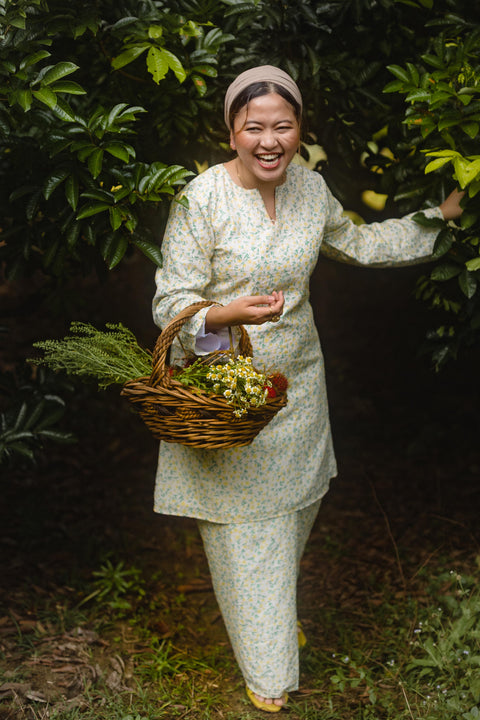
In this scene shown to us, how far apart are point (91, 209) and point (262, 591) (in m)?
1.33

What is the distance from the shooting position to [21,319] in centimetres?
543

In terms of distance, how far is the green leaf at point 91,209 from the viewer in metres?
2.18

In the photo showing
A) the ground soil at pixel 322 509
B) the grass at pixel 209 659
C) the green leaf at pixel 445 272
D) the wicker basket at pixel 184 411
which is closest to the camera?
the wicker basket at pixel 184 411

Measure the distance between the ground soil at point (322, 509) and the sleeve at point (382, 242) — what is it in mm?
554

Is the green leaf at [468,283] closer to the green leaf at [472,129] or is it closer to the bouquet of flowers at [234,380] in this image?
the green leaf at [472,129]

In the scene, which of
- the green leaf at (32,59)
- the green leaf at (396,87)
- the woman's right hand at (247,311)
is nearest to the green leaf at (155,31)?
the green leaf at (32,59)

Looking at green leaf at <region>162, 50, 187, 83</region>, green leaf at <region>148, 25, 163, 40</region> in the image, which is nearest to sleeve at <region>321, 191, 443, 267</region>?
green leaf at <region>162, 50, 187, 83</region>

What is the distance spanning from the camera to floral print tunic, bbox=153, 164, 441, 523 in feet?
7.30

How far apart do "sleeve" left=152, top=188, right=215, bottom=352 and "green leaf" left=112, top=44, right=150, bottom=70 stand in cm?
42

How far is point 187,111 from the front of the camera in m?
2.46

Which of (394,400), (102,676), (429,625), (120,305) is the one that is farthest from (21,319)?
(429,625)

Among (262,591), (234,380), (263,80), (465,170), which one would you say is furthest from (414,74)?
(262,591)

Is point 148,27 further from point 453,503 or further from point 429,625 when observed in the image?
point 453,503

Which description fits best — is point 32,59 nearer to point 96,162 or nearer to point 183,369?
point 96,162
